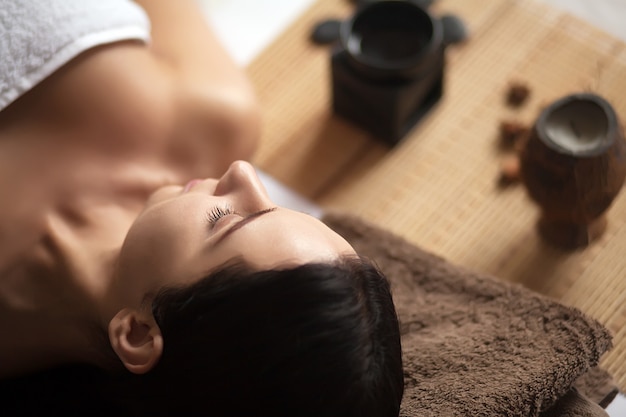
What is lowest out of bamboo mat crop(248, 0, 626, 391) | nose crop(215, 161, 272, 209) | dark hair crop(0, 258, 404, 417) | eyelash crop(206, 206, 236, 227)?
bamboo mat crop(248, 0, 626, 391)

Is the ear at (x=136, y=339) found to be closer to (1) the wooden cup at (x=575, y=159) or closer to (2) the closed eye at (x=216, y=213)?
(2) the closed eye at (x=216, y=213)

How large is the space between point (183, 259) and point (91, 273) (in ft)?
0.67

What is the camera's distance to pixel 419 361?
103 centimetres

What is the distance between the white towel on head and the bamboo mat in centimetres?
45

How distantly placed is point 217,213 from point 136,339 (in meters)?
0.17

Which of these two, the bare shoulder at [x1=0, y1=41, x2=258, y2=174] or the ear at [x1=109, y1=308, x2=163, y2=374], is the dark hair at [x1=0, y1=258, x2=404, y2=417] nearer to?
the ear at [x1=109, y1=308, x2=163, y2=374]

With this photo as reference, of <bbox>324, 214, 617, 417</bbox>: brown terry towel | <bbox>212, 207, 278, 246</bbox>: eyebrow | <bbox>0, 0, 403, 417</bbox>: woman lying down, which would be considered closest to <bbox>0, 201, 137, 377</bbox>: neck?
<bbox>0, 0, 403, 417</bbox>: woman lying down

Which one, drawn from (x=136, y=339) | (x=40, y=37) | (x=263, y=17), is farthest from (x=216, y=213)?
(x=263, y=17)

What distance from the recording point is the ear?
0.85m

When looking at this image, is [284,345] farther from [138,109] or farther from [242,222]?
[138,109]

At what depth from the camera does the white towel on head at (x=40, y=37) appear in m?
1.05

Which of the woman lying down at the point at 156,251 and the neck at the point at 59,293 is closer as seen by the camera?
the woman lying down at the point at 156,251

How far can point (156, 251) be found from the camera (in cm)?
88

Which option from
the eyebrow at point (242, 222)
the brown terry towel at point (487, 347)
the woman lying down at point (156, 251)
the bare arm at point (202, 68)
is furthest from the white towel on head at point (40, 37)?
the brown terry towel at point (487, 347)
